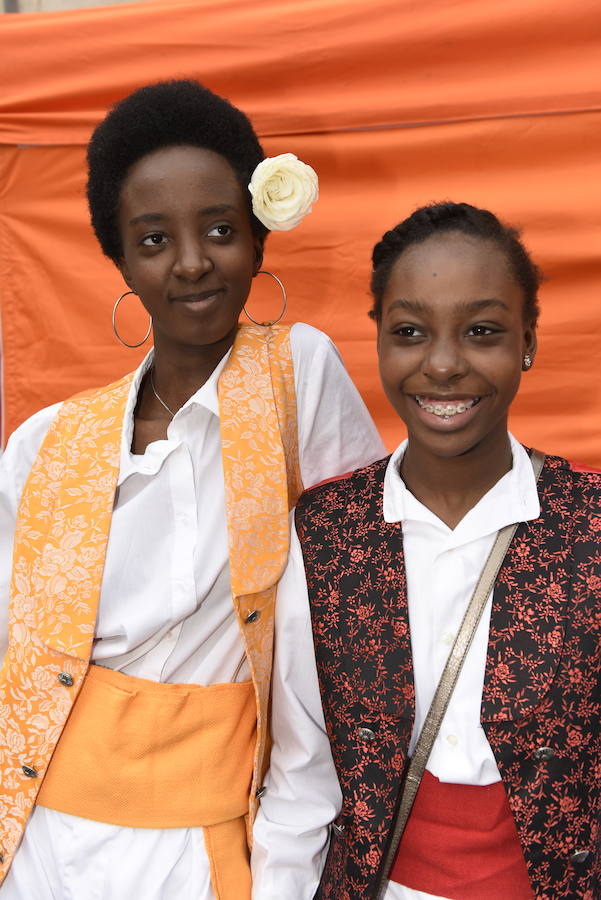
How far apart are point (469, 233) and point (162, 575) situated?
775 millimetres

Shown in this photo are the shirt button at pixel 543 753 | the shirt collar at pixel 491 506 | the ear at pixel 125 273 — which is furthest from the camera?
the ear at pixel 125 273

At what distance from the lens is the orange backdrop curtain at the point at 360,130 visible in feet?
7.11

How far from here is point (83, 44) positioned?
7.55 feet

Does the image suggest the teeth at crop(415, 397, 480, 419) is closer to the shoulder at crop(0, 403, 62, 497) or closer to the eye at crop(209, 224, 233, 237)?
the eye at crop(209, 224, 233, 237)

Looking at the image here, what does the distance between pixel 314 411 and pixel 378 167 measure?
873 millimetres

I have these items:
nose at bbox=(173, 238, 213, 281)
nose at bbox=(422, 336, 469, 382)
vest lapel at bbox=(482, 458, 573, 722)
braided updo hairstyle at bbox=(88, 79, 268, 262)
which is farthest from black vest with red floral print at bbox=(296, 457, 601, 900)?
braided updo hairstyle at bbox=(88, 79, 268, 262)

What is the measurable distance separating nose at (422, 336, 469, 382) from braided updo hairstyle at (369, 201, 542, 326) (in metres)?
0.17

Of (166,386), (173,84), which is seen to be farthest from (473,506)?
(173,84)

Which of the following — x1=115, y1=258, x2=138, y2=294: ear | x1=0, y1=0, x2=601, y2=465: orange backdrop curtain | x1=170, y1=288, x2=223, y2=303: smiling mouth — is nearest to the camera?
x1=170, y1=288, x2=223, y2=303: smiling mouth

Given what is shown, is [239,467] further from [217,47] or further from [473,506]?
[217,47]

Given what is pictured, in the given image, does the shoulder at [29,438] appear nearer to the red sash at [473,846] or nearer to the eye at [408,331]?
the eye at [408,331]

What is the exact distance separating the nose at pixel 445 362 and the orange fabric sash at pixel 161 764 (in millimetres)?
634

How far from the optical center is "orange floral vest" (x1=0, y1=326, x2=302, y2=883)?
1572mm

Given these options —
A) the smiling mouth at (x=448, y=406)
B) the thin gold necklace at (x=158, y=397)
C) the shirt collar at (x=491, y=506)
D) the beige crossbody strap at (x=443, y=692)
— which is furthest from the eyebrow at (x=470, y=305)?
the thin gold necklace at (x=158, y=397)
